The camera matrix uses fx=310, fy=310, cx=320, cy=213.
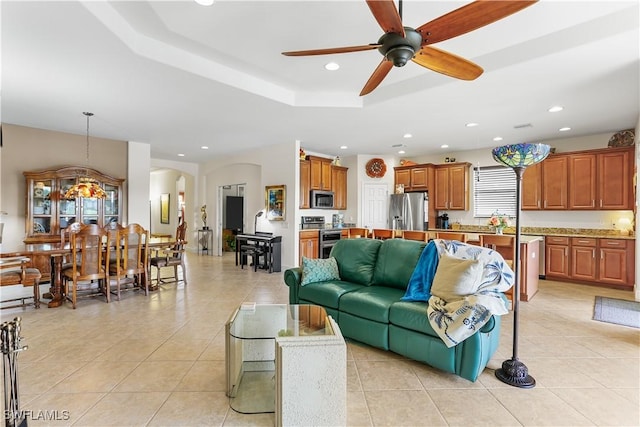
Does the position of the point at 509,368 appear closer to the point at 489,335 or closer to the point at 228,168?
the point at 489,335

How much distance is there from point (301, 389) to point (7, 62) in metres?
4.03

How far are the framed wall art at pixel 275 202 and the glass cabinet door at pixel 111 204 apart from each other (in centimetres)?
298

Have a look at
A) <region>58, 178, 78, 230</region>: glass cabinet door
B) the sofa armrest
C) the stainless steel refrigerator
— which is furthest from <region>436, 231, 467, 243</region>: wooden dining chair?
<region>58, 178, 78, 230</region>: glass cabinet door

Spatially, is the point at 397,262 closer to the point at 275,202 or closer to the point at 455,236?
the point at 455,236

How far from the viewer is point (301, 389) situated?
5.68ft

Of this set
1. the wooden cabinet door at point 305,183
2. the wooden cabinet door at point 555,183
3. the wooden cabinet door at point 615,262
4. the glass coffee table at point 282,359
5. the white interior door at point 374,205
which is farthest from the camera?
the white interior door at point 374,205

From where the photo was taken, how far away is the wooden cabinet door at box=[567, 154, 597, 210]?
5457 millimetres

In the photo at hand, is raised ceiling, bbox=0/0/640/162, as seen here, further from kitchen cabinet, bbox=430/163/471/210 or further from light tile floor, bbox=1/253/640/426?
light tile floor, bbox=1/253/640/426

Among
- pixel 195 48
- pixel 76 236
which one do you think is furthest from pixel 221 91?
pixel 76 236

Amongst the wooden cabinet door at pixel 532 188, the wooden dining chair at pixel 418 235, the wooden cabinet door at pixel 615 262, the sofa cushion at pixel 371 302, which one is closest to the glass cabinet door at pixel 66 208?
the sofa cushion at pixel 371 302

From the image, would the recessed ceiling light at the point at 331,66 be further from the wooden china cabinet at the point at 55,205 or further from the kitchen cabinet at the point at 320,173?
the wooden china cabinet at the point at 55,205

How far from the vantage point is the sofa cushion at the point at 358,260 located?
11.1 feet

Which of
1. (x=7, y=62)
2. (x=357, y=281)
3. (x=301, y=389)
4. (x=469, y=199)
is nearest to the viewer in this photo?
(x=301, y=389)

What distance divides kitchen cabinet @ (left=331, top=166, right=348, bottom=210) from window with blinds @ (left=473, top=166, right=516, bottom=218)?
3.04 meters
